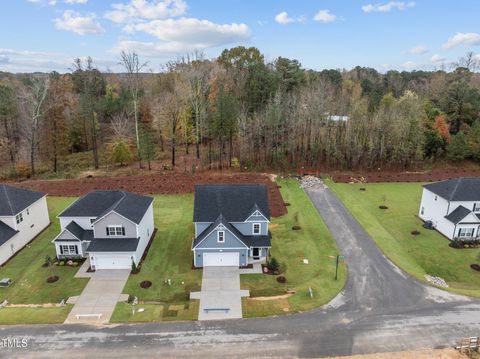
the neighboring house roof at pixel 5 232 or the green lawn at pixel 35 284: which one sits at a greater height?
the neighboring house roof at pixel 5 232

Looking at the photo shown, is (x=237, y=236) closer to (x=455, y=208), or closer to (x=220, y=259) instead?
(x=220, y=259)


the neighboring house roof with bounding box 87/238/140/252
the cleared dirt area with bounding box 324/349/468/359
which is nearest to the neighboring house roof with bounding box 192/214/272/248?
the neighboring house roof with bounding box 87/238/140/252

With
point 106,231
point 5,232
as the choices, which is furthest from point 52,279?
point 5,232

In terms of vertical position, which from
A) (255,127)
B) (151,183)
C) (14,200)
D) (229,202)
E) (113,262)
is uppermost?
(255,127)

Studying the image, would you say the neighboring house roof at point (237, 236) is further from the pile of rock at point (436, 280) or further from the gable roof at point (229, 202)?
the pile of rock at point (436, 280)

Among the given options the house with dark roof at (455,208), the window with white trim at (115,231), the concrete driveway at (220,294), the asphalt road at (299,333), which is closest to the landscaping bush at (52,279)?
the window with white trim at (115,231)

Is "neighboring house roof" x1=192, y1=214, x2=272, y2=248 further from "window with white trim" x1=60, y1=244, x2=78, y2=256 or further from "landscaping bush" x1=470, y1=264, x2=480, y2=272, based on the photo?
"landscaping bush" x1=470, y1=264, x2=480, y2=272
